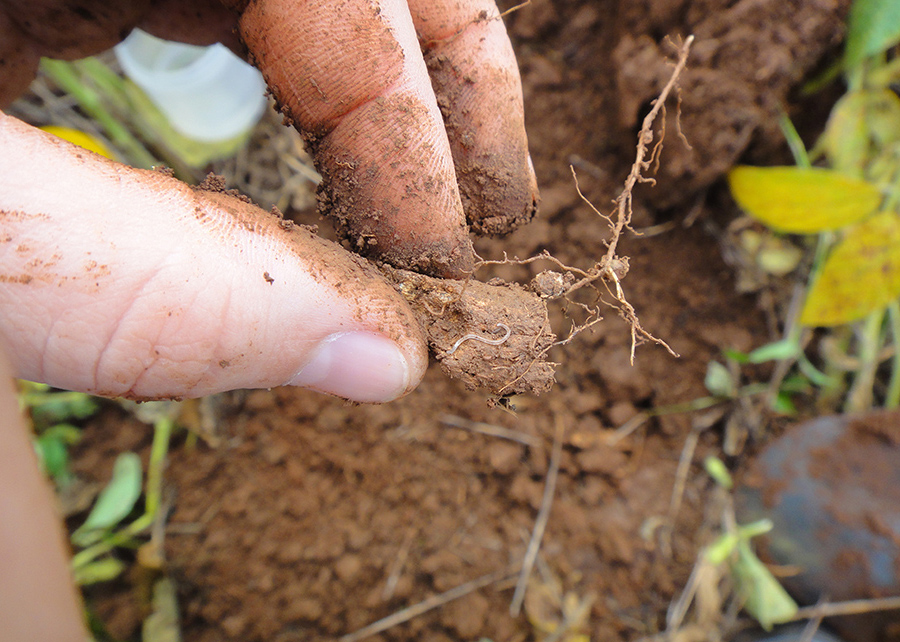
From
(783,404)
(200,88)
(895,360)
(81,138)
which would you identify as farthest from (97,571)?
(895,360)

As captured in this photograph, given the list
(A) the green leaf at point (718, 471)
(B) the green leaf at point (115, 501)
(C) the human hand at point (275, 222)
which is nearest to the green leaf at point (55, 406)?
(B) the green leaf at point (115, 501)

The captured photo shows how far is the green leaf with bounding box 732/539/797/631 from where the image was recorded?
1374 millimetres

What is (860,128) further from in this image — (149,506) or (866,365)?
(149,506)

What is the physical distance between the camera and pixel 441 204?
3.03 feet

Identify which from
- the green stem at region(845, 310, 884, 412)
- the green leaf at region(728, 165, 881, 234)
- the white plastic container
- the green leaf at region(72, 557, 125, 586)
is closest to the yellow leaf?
the white plastic container

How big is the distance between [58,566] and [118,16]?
1.18m

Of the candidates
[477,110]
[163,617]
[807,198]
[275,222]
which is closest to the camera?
[275,222]

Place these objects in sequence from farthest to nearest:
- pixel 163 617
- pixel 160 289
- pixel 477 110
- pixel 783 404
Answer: pixel 783 404 < pixel 163 617 < pixel 477 110 < pixel 160 289

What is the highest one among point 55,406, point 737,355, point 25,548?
point 25,548

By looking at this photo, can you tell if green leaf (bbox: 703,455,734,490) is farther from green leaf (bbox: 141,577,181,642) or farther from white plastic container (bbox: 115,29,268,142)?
white plastic container (bbox: 115,29,268,142)

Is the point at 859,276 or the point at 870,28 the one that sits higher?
the point at 870,28

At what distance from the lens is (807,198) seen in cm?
139

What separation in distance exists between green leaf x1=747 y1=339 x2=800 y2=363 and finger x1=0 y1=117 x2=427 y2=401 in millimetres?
1185

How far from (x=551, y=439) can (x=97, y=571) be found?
124 cm
